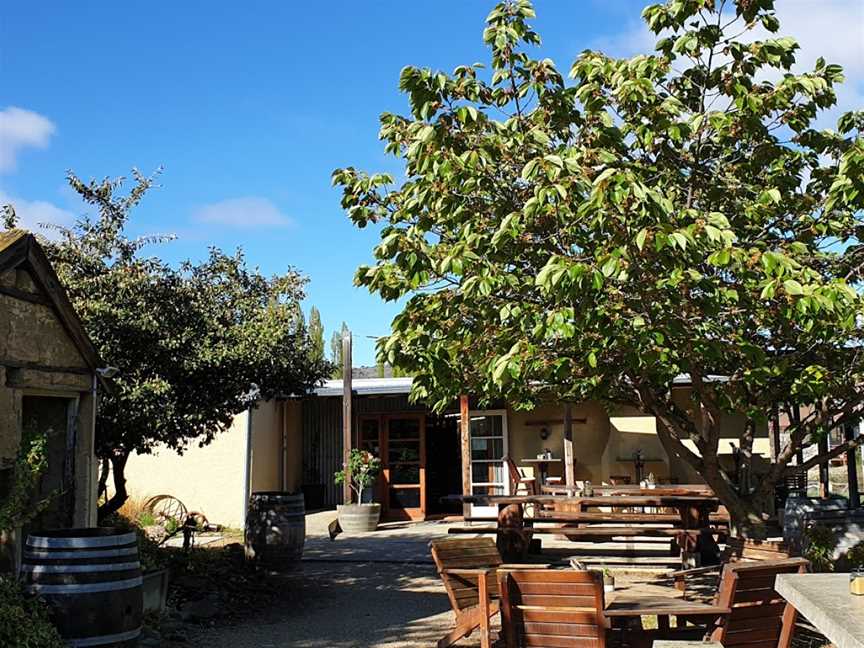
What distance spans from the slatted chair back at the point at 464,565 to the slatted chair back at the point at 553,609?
1.07 m

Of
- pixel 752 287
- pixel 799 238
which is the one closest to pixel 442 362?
pixel 752 287

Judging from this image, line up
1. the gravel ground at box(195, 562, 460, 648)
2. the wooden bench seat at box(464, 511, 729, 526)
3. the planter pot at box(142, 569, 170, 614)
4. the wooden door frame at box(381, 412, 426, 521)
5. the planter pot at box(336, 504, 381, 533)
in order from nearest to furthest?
1. the gravel ground at box(195, 562, 460, 648)
2. the planter pot at box(142, 569, 170, 614)
3. the wooden bench seat at box(464, 511, 729, 526)
4. the planter pot at box(336, 504, 381, 533)
5. the wooden door frame at box(381, 412, 426, 521)

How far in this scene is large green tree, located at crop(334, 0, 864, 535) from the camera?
528 cm

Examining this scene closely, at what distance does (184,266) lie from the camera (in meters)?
9.77

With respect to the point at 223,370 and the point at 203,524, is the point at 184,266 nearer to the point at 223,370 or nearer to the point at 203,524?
the point at 223,370

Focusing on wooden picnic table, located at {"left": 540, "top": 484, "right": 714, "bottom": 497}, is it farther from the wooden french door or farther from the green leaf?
the green leaf

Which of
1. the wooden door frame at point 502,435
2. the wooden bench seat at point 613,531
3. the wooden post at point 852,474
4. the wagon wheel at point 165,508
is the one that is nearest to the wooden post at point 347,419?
the wooden door frame at point 502,435

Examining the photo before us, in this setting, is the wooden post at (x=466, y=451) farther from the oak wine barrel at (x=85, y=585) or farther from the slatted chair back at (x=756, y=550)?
the oak wine barrel at (x=85, y=585)

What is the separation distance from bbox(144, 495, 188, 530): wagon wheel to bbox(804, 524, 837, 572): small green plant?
11.4 metres

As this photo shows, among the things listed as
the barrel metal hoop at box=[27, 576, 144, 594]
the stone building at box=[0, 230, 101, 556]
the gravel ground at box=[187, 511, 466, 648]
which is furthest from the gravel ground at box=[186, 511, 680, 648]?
the barrel metal hoop at box=[27, 576, 144, 594]

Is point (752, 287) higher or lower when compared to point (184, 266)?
lower

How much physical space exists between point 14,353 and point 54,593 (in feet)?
7.26

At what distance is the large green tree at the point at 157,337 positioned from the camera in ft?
28.1

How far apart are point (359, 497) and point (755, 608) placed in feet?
38.5
